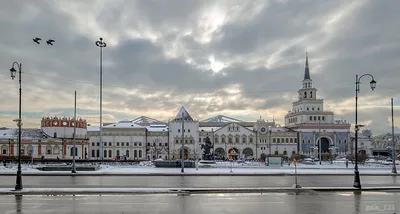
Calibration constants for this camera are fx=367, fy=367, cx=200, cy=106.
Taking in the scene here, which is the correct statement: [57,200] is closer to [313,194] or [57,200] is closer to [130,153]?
[313,194]

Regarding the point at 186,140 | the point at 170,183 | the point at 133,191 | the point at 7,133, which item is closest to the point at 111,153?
the point at 186,140

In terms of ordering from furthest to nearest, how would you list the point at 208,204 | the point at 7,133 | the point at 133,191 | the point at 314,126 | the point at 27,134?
the point at 314,126
the point at 7,133
the point at 27,134
the point at 133,191
the point at 208,204

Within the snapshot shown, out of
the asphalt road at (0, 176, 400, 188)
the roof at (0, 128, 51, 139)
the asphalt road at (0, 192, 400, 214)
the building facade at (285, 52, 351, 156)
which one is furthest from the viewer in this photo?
the building facade at (285, 52, 351, 156)

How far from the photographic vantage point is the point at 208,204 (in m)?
17.4

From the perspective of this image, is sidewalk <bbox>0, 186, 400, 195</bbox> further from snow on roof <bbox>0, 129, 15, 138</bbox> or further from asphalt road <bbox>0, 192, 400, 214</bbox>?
snow on roof <bbox>0, 129, 15, 138</bbox>

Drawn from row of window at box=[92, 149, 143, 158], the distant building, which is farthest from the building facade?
the distant building

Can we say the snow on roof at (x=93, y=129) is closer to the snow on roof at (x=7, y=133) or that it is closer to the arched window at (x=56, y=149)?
the snow on roof at (x=7, y=133)

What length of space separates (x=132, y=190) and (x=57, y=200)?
4.76 metres

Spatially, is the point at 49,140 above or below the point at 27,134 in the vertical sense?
below

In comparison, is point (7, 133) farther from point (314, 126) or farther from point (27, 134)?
point (314, 126)

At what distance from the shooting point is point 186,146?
10981 cm

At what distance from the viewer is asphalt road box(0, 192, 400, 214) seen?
15617 millimetres

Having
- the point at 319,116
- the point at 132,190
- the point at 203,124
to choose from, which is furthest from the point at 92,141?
the point at 132,190

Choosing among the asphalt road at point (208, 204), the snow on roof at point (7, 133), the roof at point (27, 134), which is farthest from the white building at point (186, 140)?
the asphalt road at point (208, 204)
